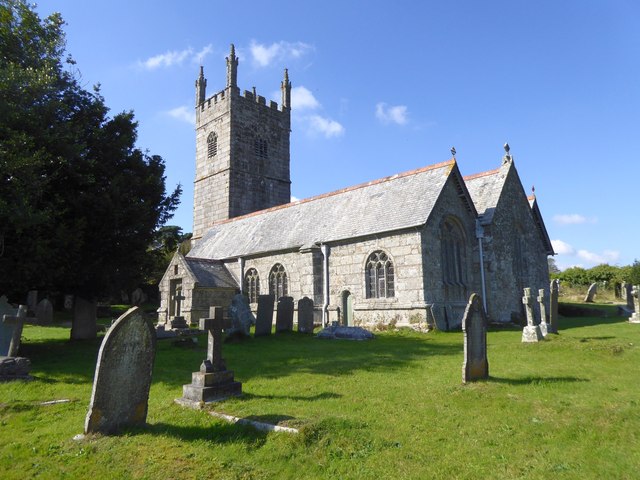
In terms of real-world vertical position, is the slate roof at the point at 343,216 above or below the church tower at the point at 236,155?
below

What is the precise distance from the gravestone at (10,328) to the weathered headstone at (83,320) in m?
6.22

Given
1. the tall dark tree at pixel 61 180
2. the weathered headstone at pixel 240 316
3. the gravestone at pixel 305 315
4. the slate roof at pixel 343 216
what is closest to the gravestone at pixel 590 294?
the slate roof at pixel 343 216

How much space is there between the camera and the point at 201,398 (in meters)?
7.39

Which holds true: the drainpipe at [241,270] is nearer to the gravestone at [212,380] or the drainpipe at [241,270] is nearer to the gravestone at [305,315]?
the gravestone at [305,315]

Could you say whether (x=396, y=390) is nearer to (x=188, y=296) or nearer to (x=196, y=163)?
(x=188, y=296)

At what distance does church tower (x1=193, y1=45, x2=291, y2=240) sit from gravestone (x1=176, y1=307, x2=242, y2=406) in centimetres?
2931

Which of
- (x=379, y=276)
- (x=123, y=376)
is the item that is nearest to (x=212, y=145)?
(x=379, y=276)

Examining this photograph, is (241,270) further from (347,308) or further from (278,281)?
(347,308)

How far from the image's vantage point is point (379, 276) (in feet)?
68.1

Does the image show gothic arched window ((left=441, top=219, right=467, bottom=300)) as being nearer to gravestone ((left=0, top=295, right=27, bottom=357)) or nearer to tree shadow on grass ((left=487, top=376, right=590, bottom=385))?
tree shadow on grass ((left=487, top=376, right=590, bottom=385))

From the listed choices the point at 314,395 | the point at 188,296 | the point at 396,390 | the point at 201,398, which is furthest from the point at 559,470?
the point at 188,296

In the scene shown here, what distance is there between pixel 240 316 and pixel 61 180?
25.6 ft

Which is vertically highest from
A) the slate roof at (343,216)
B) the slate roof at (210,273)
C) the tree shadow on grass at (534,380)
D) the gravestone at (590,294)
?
the slate roof at (343,216)

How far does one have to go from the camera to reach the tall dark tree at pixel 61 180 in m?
11.6
